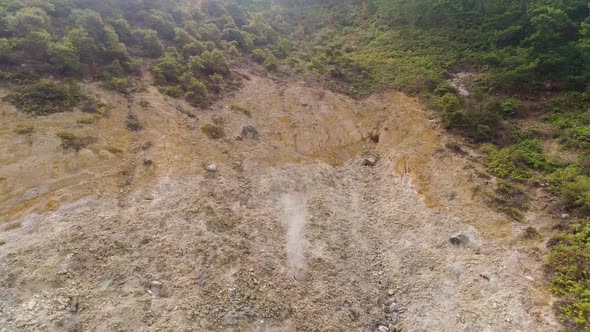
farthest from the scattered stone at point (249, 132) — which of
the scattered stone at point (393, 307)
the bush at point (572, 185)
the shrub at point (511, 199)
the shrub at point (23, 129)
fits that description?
the bush at point (572, 185)

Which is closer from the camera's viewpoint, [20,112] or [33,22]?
[20,112]

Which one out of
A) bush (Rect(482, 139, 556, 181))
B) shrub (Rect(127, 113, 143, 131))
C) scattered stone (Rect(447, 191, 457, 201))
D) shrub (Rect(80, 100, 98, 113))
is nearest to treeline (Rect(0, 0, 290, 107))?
shrub (Rect(80, 100, 98, 113))

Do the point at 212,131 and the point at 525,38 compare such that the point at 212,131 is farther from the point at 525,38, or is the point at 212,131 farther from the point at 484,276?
the point at 525,38

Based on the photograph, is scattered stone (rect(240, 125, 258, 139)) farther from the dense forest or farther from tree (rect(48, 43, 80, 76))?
tree (rect(48, 43, 80, 76))

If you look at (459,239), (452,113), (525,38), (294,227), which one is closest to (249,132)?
(294,227)

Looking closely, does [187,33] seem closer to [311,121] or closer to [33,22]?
[33,22]

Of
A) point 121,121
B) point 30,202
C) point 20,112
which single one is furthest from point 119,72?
point 30,202
